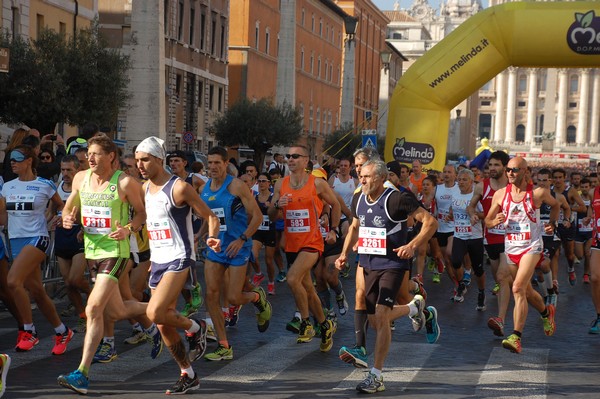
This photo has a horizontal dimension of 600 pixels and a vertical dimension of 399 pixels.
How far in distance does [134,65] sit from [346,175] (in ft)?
14.1

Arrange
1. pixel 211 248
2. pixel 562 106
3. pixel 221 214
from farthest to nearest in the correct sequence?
pixel 562 106 → pixel 221 214 → pixel 211 248

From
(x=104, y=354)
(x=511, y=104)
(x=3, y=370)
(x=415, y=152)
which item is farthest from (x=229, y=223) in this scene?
(x=511, y=104)

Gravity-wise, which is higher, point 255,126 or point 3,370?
point 255,126

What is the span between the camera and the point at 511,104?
613 feet

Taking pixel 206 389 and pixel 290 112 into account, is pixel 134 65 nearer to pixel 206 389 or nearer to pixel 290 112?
pixel 206 389

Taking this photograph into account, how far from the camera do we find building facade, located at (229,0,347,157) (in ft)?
187

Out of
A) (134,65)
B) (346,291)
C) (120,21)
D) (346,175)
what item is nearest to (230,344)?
(346,291)

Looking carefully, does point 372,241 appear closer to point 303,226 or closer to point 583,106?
point 303,226

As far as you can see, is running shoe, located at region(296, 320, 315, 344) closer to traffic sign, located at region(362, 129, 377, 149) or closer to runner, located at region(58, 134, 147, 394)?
runner, located at region(58, 134, 147, 394)

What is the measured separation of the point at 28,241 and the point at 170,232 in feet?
7.33

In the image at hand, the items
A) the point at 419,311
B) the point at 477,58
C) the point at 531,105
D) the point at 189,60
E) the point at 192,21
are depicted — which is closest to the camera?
the point at 419,311

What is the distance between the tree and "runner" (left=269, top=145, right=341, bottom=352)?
35.3 meters

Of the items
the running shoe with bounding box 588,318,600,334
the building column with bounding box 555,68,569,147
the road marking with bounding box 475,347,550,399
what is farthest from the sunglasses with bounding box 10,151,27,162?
the building column with bounding box 555,68,569,147

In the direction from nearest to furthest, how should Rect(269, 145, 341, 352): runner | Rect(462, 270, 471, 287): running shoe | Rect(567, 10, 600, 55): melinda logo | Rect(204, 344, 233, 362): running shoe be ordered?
Rect(204, 344, 233, 362): running shoe
Rect(269, 145, 341, 352): runner
Rect(462, 270, 471, 287): running shoe
Rect(567, 10, 600, 55): melinda logo
